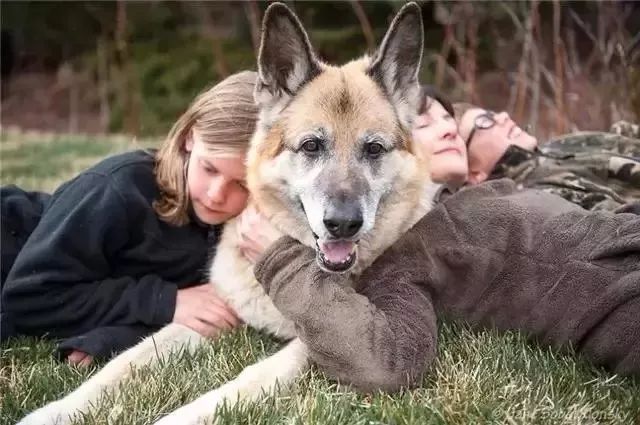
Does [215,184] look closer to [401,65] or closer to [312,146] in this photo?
[312,146]

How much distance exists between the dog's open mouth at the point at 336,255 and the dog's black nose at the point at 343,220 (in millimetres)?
86

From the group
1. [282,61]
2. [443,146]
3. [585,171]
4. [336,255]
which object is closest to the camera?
[336,255]

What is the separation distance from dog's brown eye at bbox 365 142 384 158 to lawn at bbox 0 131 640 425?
2.23ft

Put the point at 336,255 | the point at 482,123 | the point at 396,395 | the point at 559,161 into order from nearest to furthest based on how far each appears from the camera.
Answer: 1. the point at 396,395
2. the point at 336,255
3. the point at 559,161
4. the point at 482,123

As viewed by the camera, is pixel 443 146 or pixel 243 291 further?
pixel 443 146

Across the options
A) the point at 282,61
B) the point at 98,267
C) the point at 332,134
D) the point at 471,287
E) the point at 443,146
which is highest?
the point at 282,61

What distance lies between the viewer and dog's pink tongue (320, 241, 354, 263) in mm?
2410

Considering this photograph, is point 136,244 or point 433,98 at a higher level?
point 433,98

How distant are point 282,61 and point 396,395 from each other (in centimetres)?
126

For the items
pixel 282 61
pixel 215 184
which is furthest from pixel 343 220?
pixel 215 184

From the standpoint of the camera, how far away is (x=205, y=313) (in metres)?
2.98

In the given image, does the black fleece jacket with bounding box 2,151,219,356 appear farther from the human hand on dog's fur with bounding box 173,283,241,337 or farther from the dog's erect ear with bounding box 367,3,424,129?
the dog's erect ear with bounding box 367,3,424,129

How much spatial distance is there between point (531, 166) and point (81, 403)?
94.3 inches

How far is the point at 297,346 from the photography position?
2551mm
